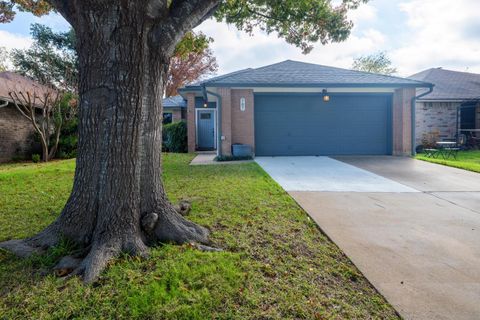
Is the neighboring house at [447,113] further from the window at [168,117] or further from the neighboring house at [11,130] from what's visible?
the neighboring house at [11,130]

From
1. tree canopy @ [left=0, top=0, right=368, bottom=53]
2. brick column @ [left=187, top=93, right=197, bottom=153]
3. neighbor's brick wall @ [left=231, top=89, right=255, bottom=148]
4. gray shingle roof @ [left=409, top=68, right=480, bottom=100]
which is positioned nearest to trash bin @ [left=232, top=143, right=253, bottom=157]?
neighbor's brick wall @ [left=231, top=89, right=255, bottom=148]

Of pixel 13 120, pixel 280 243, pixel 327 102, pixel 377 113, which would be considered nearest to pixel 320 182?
pixel 280 243

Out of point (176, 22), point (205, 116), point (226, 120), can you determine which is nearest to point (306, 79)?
point (226, 120)

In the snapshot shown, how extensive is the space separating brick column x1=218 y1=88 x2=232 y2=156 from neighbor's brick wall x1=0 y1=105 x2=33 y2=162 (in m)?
8.54

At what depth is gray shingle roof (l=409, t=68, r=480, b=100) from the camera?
15055 millimetres

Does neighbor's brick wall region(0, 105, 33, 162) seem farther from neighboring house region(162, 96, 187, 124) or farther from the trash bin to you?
the trash bin

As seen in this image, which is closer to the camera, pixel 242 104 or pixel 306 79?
pixel 306 79

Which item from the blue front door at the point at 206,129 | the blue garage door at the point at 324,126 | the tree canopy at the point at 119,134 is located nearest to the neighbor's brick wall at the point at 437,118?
the blue garage door at the point at 324,126

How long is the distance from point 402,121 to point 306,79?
4.28m

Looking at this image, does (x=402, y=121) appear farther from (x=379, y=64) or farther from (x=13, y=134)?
(x=379, y=64)

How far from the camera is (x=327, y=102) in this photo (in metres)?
11.9

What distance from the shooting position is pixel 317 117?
11.9 metres

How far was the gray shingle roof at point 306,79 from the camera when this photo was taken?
1086 centimetres

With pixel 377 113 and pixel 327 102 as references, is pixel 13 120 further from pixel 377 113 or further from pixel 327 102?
pixel 377 113
